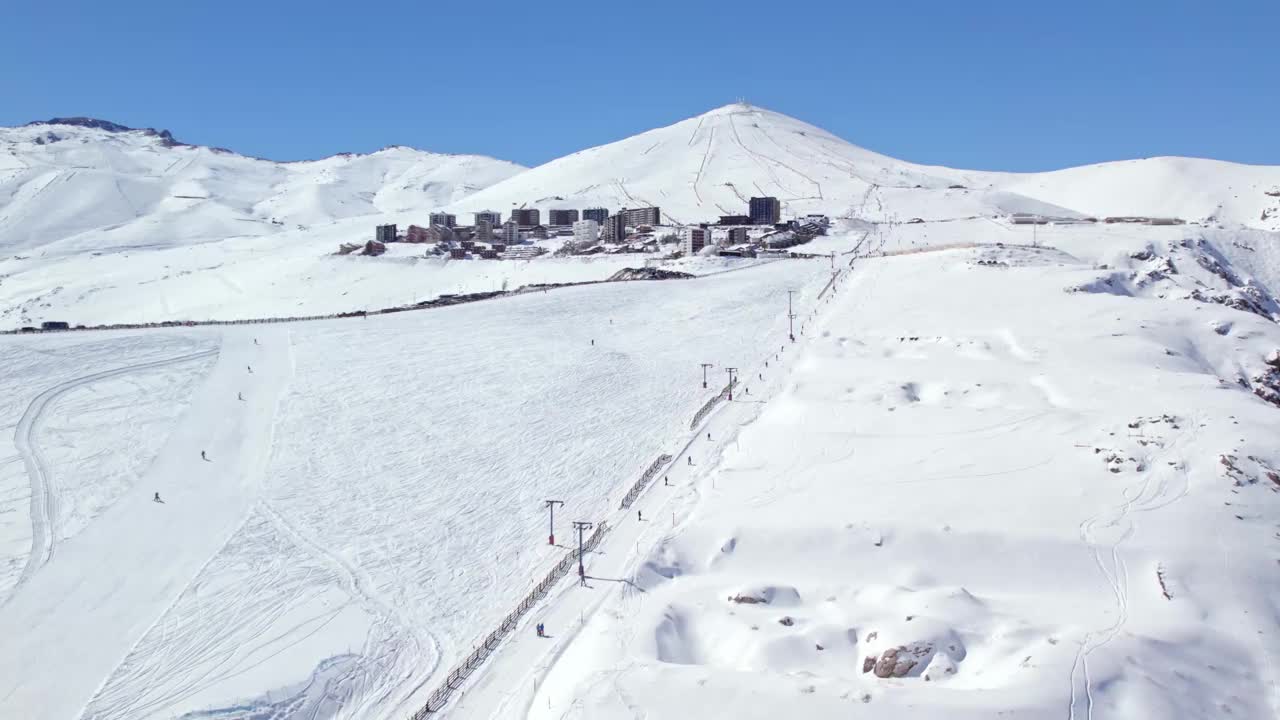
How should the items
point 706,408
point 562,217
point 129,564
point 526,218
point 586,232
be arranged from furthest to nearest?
1. point 526,218
2. point 562,217
3. point 586,232
4. point 706,408
5. point 129,564

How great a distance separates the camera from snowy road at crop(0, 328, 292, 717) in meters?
13.9

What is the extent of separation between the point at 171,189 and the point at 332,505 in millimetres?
144710

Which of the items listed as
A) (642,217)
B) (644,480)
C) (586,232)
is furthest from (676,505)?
(642,217)

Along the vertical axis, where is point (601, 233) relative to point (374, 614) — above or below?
above

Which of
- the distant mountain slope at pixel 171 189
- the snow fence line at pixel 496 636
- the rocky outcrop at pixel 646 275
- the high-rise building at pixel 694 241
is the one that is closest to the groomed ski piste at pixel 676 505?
the snow fence line at pixel 496 636

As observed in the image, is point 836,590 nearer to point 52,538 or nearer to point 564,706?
point 564,706

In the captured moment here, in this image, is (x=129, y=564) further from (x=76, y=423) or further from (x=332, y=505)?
(x=76, y=423)

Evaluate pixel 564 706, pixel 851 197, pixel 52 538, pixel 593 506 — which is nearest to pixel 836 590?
pixel 564 706

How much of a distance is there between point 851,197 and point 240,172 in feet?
449

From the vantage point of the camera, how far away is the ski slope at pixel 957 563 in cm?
1157

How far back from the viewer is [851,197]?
81188mm

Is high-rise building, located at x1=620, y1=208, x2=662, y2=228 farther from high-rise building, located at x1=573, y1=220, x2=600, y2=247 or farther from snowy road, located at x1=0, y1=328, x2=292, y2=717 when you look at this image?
snowy road, located at x1=0, y1=328, x2=292, y2=717

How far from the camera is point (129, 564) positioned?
17234 mm

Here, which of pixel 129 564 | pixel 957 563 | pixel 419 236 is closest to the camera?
pixel 957 563
